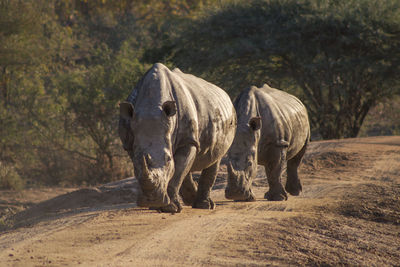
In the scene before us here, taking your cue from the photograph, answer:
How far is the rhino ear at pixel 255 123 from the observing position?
26.9 ft

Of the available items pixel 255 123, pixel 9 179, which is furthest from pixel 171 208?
pixel 9 179

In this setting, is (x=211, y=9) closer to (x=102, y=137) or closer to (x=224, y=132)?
(x=102, y=137)

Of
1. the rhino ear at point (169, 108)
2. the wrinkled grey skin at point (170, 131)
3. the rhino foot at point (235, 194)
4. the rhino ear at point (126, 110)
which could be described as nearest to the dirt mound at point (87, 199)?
the rhino foot at point (235, 194)

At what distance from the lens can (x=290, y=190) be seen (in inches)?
406

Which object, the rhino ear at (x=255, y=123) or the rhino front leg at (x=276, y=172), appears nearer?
the rhino ear at (x=255, y=123)

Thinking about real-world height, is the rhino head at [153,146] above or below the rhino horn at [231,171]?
above

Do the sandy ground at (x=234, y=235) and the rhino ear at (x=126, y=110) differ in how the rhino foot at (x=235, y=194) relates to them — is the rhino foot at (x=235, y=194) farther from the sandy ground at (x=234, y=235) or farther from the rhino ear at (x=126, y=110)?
the rhino ear at (x=126, y=110)

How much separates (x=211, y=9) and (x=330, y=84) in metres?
4.58

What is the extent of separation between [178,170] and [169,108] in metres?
0.70

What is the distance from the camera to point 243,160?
8.03m

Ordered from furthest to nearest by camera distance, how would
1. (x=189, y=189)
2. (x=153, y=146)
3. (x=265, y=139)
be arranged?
(x=265, y=139)
(x=189, y=189)
(x=153, y=146)

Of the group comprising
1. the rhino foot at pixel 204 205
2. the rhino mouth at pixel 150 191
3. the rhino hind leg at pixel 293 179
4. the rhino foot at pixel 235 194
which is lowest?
the rhino hind leg at pixel 293 179

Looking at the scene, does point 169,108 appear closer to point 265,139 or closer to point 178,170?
point 178,170

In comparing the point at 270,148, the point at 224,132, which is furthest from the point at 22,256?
the point at 270,148
